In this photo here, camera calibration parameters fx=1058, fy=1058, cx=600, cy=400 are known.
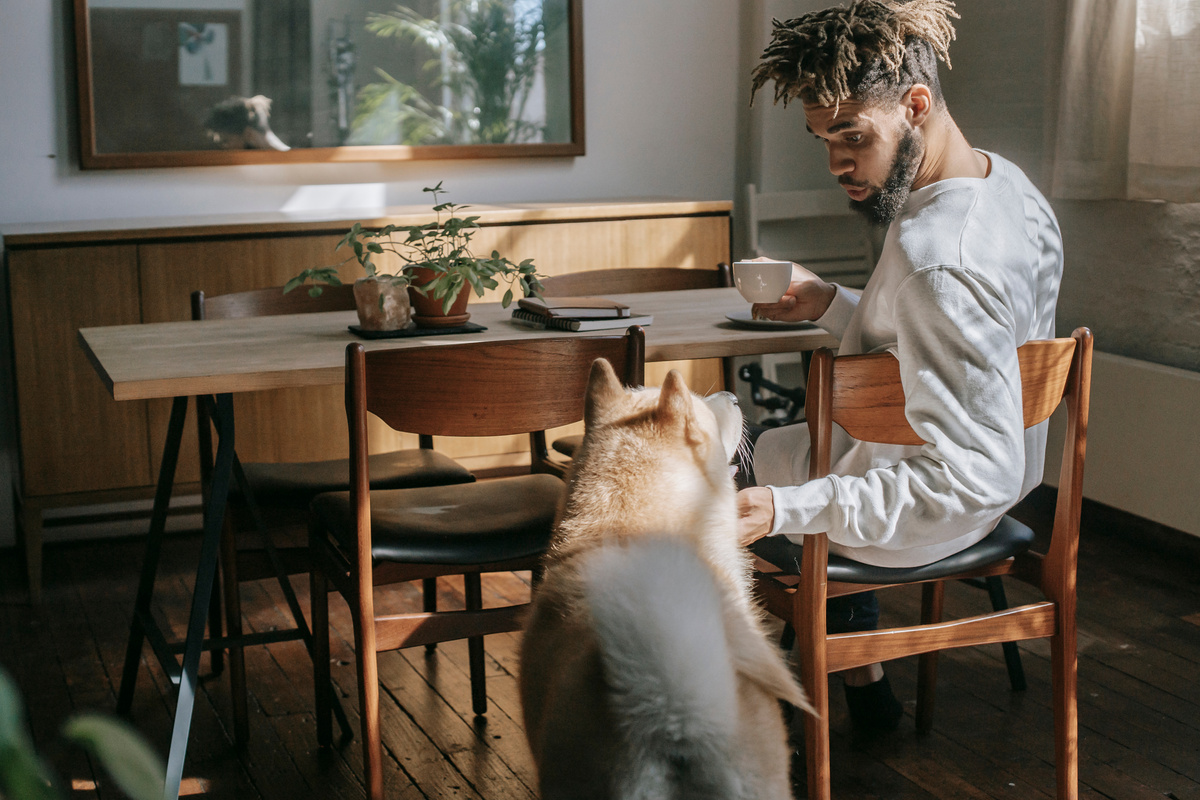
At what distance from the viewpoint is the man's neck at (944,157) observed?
1.88 m

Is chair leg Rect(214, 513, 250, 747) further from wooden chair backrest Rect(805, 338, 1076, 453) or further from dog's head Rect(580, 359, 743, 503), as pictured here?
wooden chair backrest Rect(805, 338, 1076, 453)

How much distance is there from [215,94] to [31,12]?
64 centimetres

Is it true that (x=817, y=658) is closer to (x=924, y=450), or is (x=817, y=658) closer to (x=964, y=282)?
(x=924, y=450)

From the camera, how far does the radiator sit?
318 cm

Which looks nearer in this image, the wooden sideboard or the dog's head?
the dog's head

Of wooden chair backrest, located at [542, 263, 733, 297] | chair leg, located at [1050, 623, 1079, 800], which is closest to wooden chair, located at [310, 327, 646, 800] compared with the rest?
chair leg, located at [1050, 623, 1079, 800]

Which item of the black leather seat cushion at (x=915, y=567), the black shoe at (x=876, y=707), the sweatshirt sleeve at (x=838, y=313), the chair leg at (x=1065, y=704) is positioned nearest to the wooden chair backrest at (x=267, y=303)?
the sweatshirt sleeve at (x=838, y=313)

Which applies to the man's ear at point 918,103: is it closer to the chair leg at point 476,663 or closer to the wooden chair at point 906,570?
the wooden chair at point 906,570

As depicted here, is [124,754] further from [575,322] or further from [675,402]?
[575,322]

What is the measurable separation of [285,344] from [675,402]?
102cm

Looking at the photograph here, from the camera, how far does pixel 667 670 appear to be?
1.13 metres

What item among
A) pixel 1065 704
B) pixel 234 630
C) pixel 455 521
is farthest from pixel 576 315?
pixel 1065 704

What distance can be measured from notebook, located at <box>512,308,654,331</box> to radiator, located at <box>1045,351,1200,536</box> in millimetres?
1829

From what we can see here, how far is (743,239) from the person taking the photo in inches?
186
